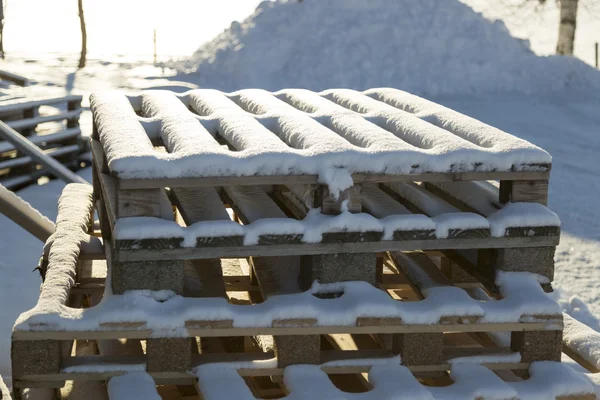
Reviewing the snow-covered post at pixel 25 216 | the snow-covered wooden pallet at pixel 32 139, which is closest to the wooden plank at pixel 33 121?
the snow-covered wooden pallet at pixel 32 139

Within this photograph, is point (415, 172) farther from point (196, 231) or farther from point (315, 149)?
point (196, 231)

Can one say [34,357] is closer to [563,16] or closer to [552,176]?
[552,176]

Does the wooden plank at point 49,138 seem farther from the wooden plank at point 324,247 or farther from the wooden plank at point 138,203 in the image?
the wooden plank at point 324,247

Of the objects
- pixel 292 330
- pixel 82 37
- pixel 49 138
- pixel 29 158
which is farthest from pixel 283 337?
pixel 82 37

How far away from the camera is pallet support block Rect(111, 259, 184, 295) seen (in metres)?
3.33

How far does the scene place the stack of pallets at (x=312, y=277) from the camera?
10.7 feet

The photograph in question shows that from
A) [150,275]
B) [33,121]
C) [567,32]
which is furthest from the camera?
[567,32]

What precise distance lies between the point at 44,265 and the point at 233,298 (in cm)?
102

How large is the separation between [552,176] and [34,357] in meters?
9.19

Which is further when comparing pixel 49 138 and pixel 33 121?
pixel 49 138

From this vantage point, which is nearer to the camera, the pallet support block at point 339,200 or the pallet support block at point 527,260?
the pallet support block at point 339,200

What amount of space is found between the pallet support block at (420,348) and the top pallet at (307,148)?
616 millimetres

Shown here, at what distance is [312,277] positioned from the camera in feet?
11.5

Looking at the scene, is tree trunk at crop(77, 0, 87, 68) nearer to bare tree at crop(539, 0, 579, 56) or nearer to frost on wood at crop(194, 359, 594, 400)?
bare tree at crop(539, 0, 579, 56)
